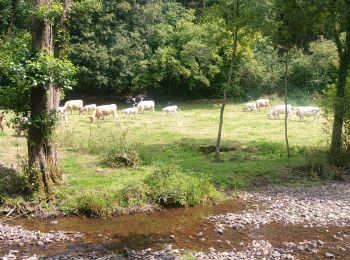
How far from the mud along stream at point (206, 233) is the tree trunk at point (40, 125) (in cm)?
173

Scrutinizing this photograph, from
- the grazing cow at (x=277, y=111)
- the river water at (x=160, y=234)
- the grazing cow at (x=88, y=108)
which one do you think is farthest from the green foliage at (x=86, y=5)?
the grazing cow at (x=277, y=111)

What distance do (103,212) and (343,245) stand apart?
7.05 meters

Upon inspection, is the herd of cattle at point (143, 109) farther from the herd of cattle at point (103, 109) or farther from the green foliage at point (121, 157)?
the green foliage at point (121, 157)

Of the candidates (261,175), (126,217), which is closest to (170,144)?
(261,175)

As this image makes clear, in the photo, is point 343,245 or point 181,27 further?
point 181,27

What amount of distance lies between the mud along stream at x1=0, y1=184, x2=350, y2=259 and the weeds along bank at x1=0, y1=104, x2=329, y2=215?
70cm

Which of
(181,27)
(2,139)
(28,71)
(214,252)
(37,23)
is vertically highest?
(181,27)

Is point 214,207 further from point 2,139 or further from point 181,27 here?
point 181,27

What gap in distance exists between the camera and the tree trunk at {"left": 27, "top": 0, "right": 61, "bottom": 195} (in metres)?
14.2

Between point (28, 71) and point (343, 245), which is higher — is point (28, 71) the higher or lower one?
the higher one

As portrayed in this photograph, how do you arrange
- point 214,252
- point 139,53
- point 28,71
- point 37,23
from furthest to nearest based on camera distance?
point 139,53
point 37,23
point 28,71
point 214,252

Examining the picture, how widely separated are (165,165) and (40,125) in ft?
15.1

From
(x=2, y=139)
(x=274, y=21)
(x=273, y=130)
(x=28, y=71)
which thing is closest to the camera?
(x=28, y=71)

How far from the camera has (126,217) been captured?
536 inches
